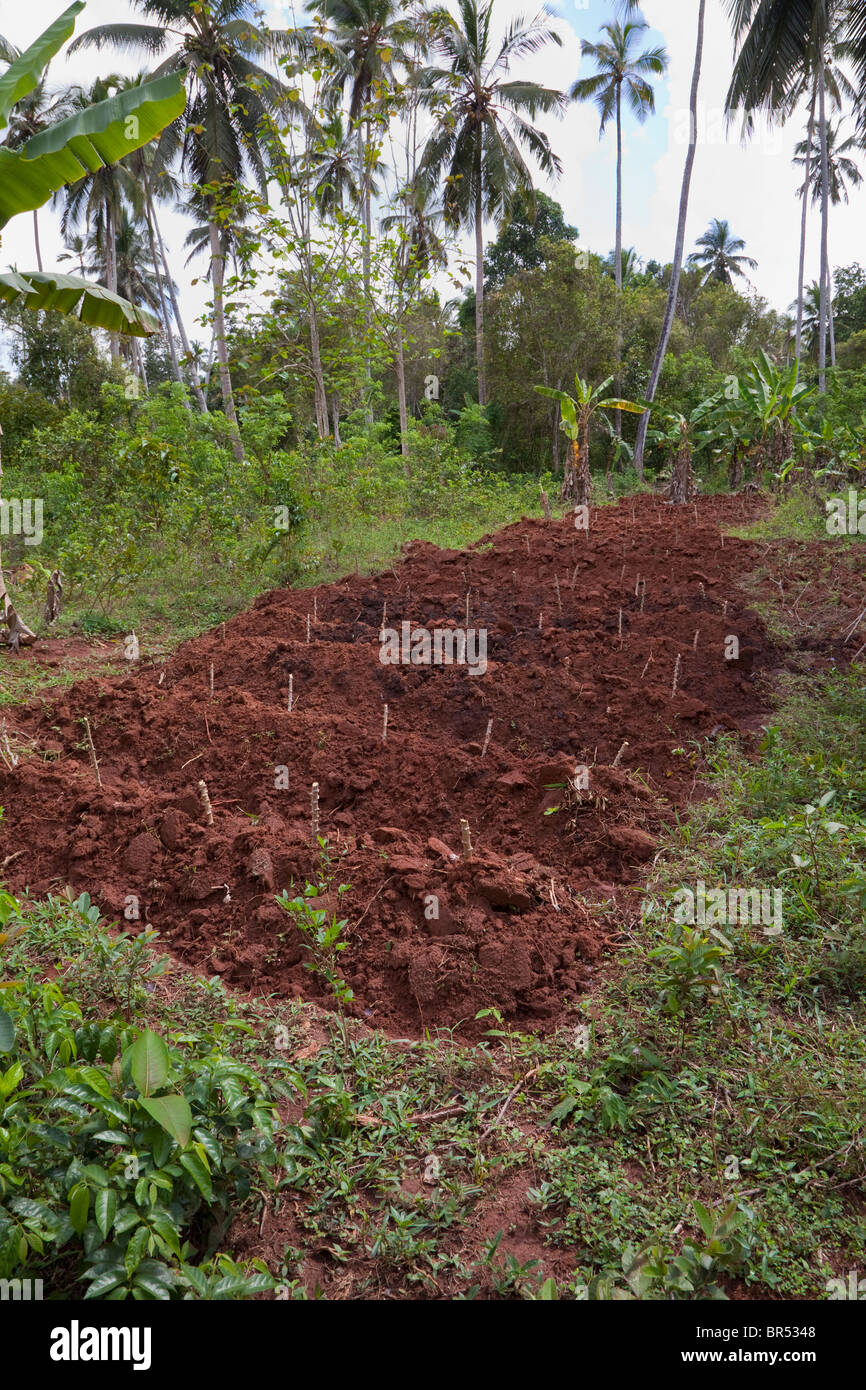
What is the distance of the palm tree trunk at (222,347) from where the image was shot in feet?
32.9

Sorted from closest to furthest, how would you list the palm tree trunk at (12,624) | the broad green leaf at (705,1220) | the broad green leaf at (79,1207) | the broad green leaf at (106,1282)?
the broad green leaf at (106,1282)
the broad green leaf at (79,1207)
the broad green leaf at (705,1220)
the palm tree trunk at (12,624)

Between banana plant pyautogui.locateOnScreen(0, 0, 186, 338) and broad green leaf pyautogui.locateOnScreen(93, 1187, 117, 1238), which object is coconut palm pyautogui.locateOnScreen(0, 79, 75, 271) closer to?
banana plant pyautogui.locateOnScreen(0, 0, 186, 338)

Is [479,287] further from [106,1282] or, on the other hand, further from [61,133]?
[106,1282]

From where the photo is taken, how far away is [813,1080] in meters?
2.29

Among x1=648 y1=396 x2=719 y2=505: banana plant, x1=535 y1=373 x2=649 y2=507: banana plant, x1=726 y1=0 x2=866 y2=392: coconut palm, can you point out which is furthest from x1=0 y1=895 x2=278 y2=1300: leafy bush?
x1=726 y1=0 x2=866 y2=392: coconut palm

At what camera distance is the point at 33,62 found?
179 inches

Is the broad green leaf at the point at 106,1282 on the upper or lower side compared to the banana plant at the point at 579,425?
lower

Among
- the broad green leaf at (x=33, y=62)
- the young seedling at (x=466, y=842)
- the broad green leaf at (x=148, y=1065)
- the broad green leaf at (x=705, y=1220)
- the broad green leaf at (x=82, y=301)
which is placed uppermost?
the broad green leaf at (x=33, y=62)

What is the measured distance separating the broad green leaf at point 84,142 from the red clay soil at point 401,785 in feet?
9.74

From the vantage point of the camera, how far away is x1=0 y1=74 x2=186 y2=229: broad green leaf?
14.4 ft

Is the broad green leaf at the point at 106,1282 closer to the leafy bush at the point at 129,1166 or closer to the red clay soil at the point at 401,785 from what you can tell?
the leafy bush at the point at 129,1166

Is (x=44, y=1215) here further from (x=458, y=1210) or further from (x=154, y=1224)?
(x=458, y=1210)

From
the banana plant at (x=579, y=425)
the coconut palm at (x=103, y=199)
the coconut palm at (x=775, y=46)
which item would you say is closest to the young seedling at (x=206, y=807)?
the banana plant at (x=579, y=425)

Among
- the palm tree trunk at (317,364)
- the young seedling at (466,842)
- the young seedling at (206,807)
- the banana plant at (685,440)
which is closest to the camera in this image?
the young seedling at (466,842)
